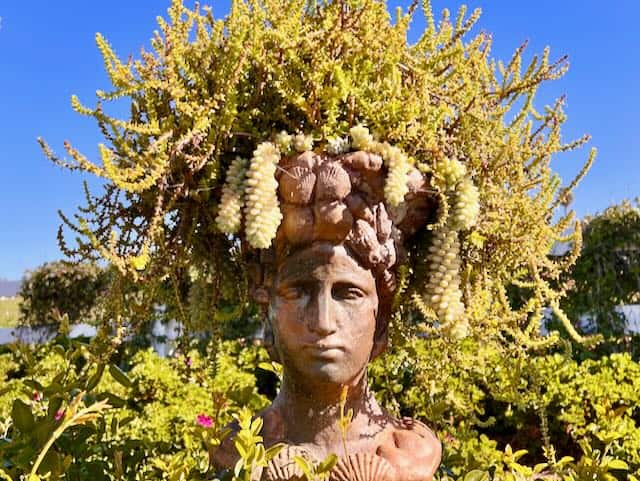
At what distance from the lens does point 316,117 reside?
5.73ft

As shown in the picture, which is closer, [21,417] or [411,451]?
[21,417]

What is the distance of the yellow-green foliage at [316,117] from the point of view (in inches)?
64.7

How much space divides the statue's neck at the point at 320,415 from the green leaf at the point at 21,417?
28.6 inches

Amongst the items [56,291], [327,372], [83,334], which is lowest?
[327,372]

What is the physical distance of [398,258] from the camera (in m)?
1.87

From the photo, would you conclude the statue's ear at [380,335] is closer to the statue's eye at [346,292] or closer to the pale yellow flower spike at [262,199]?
the statue's eye at [346,292]

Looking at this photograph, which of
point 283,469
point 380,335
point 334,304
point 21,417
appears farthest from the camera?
point 380,335

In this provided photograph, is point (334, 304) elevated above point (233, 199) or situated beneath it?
situated beneath

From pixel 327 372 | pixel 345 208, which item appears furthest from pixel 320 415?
pixel 345 208

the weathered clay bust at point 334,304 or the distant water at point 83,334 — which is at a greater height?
the distant water at point 83,334

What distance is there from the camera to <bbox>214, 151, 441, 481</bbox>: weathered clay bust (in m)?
1.70

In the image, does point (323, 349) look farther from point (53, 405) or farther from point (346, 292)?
point (53, 405)

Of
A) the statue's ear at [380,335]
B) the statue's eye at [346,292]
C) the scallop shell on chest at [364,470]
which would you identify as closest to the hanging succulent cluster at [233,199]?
the statue's eye at [346,292]

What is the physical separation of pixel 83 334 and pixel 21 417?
6.76 meters
